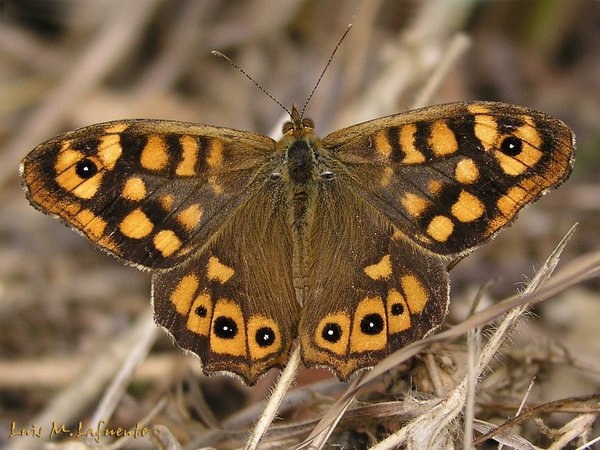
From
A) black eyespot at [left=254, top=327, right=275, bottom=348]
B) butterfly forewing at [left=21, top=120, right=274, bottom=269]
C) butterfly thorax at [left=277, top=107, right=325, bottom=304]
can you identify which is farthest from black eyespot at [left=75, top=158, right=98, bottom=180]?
black eyespot at [left=254, top=327, right=275, bottom=348]

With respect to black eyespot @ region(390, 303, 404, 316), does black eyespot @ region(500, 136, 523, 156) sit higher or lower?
higher

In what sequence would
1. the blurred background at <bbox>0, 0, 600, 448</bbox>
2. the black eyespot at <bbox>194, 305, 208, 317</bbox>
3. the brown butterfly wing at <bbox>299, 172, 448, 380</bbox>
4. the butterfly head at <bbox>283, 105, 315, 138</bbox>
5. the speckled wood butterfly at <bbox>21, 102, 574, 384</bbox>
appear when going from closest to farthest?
the brown butterfly wing at <bbox>299, 172, 448, 380</bbox> → the speckled wood butterfly at <bbox>21, 102, 574, 384</bbox> → the black eyespot at <bbox>194, 305, 208, 317</bbox> → the butterfly head at <bbox>283, 105, 315, 138</bbox> → the blurred background at <bbox>0, 0, 600, 448</bbox>

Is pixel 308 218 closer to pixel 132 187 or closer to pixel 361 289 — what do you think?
pixel 361 289

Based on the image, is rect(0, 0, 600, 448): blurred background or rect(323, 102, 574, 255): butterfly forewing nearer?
rect(323, 102, 574, 255): butterfly forewing

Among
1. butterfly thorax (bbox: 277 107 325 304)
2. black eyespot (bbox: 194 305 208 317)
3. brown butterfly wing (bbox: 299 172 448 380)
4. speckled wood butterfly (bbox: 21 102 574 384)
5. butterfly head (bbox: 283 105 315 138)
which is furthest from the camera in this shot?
butterfly head (bbox: 283 105 315 138)

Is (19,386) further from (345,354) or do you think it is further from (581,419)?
(581,419)

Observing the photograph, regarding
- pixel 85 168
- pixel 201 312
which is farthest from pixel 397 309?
pixel 85 168

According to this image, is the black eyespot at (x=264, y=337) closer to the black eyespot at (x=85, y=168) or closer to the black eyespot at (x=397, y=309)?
the black eyespot at (x=397, y=309)

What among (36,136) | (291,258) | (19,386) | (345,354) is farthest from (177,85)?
(345,354)

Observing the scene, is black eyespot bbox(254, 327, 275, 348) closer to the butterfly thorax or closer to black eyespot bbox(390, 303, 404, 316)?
the butterfly thorax

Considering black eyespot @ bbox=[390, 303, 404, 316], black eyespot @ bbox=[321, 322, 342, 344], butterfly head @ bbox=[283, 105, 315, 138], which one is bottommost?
black eyespot @ bbox=[321, 322, 342, 344]
